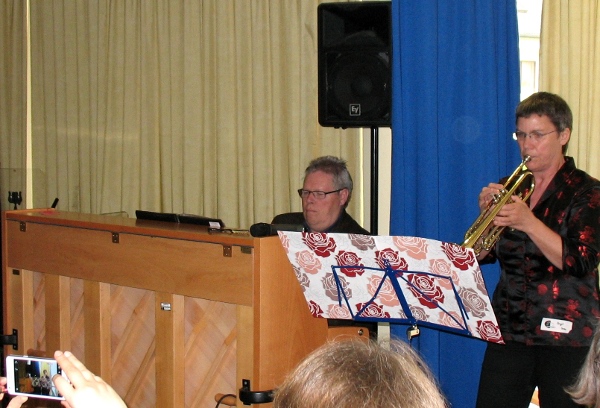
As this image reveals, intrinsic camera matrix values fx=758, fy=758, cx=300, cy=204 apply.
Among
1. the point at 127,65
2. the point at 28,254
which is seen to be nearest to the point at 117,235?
the point at 28,254

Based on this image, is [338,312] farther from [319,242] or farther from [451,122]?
[451,122]

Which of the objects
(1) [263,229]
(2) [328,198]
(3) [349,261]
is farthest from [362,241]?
(2) [328,198]

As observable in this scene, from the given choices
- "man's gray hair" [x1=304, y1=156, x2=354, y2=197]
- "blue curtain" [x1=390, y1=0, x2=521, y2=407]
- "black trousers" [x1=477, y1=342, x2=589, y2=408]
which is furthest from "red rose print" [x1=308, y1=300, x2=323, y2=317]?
"blue curtain" [x1=390, y1=0, x2=521, y2=407]

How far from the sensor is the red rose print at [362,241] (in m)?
2.26

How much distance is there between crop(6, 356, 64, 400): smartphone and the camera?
1568 millimetres

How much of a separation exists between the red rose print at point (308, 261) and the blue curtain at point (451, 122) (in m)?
1.19

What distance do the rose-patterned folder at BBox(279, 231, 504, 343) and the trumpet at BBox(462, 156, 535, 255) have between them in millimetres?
228

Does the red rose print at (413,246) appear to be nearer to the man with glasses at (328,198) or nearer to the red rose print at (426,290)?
the red rose print at (426,290)

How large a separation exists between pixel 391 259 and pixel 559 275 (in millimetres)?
570

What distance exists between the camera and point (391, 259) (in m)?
2.28

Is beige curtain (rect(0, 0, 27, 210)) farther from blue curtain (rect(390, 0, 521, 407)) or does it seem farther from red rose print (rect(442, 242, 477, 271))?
red rose print (rect(442, 242, 477, 271))

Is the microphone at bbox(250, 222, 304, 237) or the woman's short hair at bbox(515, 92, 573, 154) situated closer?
the microphone at bbox(250, 222, 304, 237)

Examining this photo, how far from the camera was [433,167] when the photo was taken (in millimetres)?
3396

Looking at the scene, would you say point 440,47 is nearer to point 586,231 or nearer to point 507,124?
point 507,124
